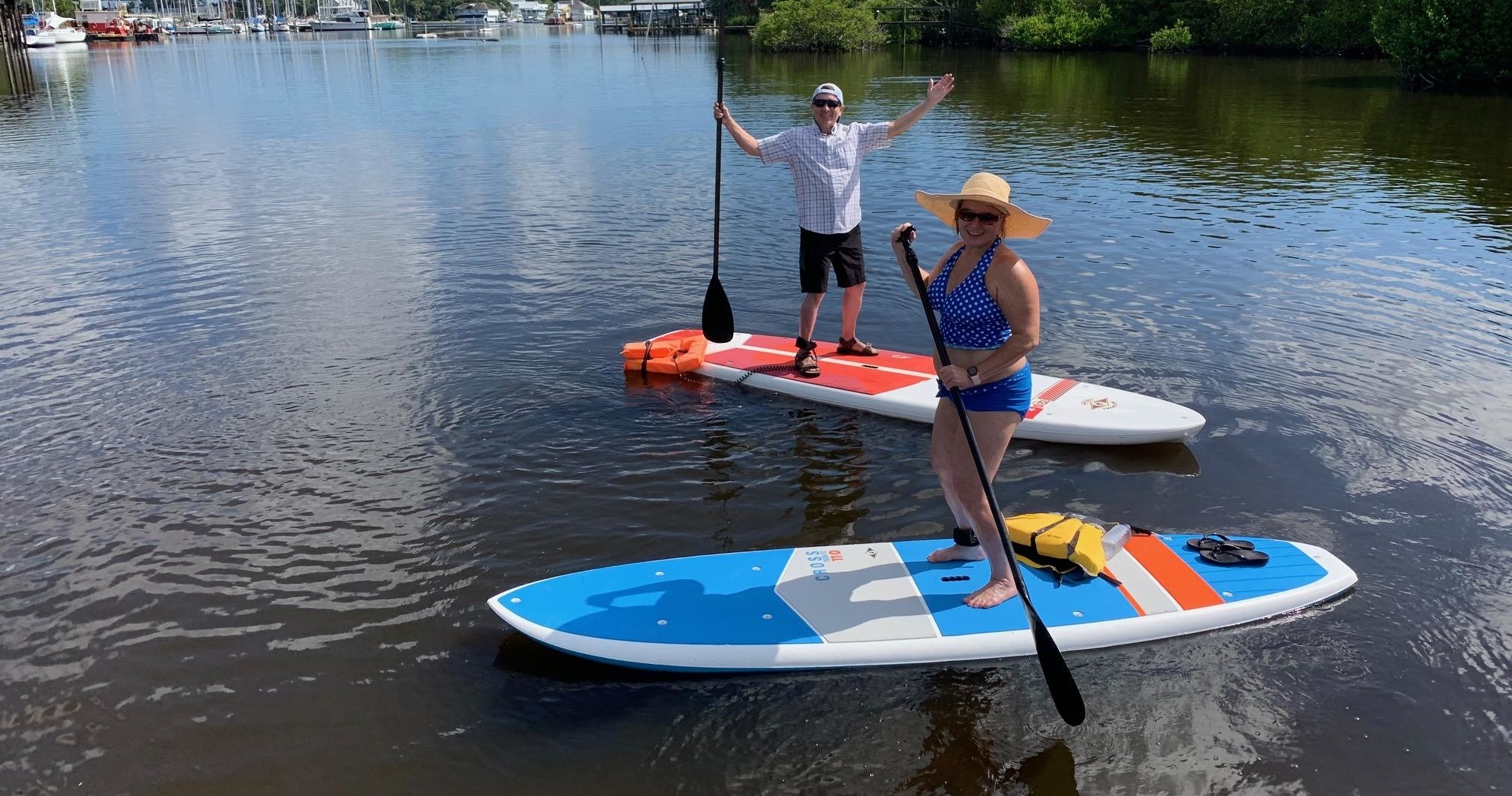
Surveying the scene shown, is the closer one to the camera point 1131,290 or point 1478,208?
point 1131,290

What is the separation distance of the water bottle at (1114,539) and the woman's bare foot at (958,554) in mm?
725

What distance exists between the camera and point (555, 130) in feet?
91.8

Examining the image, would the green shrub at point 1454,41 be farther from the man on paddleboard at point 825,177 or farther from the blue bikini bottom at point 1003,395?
the blue bikini bottom at point 1003,395

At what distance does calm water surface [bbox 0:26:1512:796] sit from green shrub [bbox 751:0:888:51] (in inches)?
2005

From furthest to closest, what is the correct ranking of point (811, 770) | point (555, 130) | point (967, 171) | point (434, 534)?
point (555, 130)
point (967, 171)
point (434, 534)
point (811, 770)

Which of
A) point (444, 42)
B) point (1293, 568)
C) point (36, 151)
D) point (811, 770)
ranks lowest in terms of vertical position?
point (811, 770)

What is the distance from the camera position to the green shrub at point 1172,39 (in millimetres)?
54719

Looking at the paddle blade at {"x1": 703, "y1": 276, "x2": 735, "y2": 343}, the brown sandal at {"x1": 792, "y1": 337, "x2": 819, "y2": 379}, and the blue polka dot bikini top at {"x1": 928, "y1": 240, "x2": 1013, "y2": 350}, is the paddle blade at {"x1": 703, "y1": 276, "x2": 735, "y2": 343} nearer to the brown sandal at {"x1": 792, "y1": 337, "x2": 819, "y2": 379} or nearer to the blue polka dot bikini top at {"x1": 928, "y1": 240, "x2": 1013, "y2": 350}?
the brown sandal at {"x1": 792, "y1": 337, "x2": 819, "y2": 379}

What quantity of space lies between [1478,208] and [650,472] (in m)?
15.7

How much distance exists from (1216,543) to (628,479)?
4.06 meters

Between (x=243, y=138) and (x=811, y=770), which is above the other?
(x=243, y=138)

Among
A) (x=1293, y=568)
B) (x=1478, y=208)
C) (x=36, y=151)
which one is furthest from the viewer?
(x=36, y=151)

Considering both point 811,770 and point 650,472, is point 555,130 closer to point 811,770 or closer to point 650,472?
point 650,472

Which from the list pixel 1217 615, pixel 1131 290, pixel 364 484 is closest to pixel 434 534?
pixel 364 484
